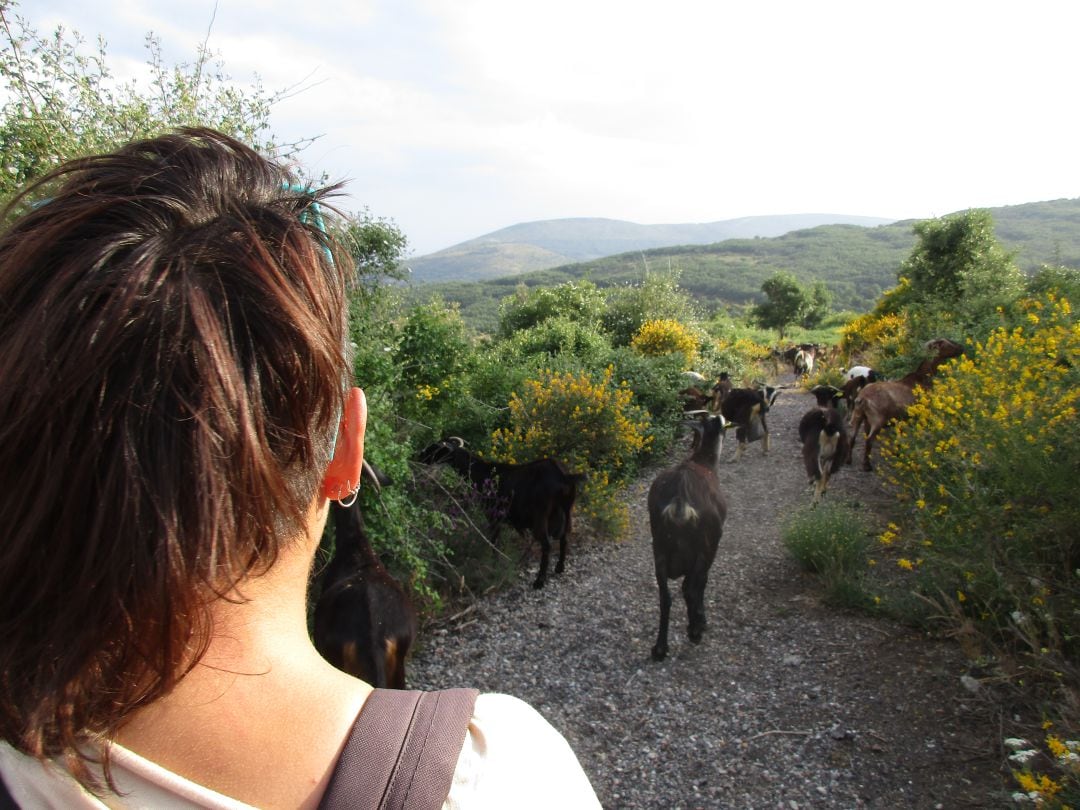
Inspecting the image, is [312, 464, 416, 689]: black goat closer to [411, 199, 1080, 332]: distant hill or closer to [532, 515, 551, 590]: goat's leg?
[532, 515, 551, 590]: goat's leg

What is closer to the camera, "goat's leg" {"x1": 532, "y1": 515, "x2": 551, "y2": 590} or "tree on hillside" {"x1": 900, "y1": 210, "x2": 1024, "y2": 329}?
"goat's leg" {"x1": 532, "y1": 515, "x2": 551, "y2": 590}

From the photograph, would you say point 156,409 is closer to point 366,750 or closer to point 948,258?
point 366,750

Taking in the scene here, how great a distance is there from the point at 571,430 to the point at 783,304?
110 feet

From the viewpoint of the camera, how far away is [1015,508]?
463cm

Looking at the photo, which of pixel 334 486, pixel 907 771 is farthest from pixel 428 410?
pixel 334 486

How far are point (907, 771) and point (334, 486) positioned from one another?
14.5ft

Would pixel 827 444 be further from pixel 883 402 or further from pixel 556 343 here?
pixel 556 343

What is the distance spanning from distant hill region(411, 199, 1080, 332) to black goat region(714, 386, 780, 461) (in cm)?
5287

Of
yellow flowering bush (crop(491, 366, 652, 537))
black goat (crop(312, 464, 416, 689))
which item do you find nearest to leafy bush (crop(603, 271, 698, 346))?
yellow flowering bush (crop(491, 366, 652, 537))

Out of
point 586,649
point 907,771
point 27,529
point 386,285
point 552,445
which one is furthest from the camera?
point 552,445

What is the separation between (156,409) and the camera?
2.18 feet

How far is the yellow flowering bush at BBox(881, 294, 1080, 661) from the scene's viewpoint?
4270 millimetres

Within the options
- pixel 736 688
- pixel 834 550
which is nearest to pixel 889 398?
pixel 834 550

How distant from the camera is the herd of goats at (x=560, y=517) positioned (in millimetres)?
4133
